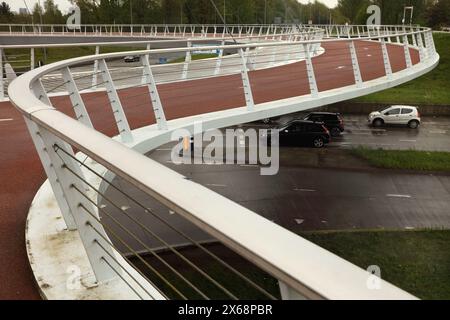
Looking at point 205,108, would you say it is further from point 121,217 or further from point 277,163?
point 277,163

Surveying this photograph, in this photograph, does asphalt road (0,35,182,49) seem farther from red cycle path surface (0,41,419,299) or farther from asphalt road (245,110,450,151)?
red cycle path surface (0,41,419,299)

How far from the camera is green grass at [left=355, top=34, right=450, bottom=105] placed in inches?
1081

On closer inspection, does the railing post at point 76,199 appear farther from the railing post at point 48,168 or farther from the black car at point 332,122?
the black car at point 332,122

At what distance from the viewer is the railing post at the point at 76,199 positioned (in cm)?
229

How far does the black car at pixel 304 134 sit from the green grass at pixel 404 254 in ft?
29.5

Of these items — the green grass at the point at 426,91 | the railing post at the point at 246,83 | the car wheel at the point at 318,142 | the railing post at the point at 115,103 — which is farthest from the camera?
the green grass at the point at 426,91

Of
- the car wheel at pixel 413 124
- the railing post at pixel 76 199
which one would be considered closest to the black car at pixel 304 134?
the car wheel at pixel 413 124

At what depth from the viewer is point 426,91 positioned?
30.2 m

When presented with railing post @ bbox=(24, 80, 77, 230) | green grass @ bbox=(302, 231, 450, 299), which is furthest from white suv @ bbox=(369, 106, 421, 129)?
railing post @ bbox=(24, 80, 77, 230)

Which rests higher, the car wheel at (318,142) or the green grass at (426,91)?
the green grass at (426,91)

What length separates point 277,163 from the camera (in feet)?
57.1

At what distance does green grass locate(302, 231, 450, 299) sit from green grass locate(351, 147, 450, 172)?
242 inches

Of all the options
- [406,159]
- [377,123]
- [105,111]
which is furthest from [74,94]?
[377,123]
